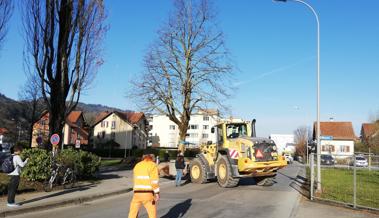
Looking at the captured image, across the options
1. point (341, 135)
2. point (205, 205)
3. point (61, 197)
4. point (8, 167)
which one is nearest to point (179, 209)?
point (205, 205)

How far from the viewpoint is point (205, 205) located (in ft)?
44.7

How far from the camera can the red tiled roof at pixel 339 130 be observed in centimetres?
9644

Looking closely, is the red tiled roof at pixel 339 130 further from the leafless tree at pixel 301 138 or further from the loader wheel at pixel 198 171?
the loader wheel at pixel 198 171

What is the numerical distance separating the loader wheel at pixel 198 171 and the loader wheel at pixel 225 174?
4.27 ft

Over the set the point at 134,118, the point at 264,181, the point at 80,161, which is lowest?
the point at 264,181

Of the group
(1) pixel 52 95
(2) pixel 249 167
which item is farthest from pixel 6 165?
(2) pixel 249 167

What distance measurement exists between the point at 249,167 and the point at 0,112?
6286 centimetres

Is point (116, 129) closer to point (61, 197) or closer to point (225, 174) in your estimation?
point (225, 174)

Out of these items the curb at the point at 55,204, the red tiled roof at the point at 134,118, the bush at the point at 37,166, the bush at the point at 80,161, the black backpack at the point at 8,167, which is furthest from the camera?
the red tiled roof at the point at 134,118

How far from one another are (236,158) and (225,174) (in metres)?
0.95

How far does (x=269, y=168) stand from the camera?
62.9ft

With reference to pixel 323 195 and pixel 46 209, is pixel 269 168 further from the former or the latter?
pixel 46 209

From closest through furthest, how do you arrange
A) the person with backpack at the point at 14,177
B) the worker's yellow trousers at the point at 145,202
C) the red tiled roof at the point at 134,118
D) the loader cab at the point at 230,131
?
the worker's yellow trousers at the point at 145,202 < the person with backpack at the point at 14,177 < the loader cab at the point at 230,131 < the red tiled roof at the point at 134,118

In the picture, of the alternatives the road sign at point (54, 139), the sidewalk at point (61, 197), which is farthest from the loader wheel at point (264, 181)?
the road sign at point (54, 139)
